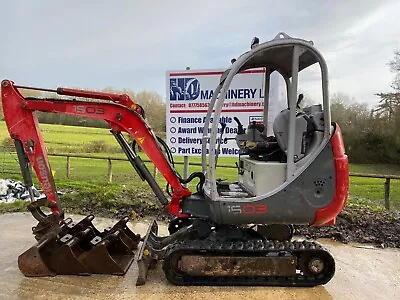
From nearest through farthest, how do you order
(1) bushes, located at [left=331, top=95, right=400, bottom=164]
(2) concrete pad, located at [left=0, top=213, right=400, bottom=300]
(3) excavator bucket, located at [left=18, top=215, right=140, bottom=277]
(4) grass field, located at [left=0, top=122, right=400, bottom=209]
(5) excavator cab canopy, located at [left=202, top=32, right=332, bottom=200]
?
(2) concrete pad, located at [left=0, top=213, right=400, bottom=300], (5) excavator cab canopy, located at [left=202, top=32, right=332, bottom=200], (3) excavator bucket, located at [left=18, top=215, right=140, bottom=277], (4) grass field, located at [left=0, top=122, right=400, bottom=209], (1) bushes, located at [left=331, top=95, right=400, bottom=164]

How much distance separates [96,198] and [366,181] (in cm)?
1290

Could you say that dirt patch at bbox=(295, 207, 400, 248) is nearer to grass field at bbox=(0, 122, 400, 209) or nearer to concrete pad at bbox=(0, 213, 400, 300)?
concrete pad at bbox=(0, 213, 400, 300)

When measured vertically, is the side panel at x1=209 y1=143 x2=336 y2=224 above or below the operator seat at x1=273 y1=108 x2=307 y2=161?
below

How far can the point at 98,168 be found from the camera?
1755 centimetres

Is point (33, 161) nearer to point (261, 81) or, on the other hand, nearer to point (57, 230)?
point (57, 230)

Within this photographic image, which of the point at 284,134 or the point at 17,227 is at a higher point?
the point at 284,134

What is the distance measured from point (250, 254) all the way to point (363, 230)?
3.18 metres

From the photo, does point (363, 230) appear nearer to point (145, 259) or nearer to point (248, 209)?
point (248, 209)

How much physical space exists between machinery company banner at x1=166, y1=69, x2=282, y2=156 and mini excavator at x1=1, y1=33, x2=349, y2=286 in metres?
2.55

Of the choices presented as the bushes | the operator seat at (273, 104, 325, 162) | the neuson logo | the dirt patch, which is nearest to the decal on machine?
the operator seat at (273, 104, 325, 162)

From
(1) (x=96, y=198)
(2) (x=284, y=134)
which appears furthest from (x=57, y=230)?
(1) (x=96, y=198)

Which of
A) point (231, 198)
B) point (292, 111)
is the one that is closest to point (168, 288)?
point (231, 198)

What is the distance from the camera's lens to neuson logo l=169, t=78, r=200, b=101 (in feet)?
25.9

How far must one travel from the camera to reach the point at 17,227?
6.52 meters
